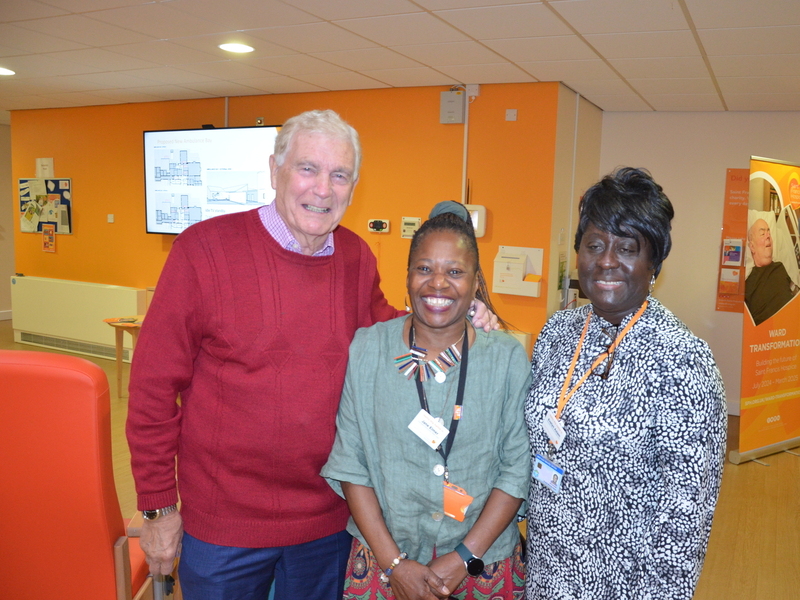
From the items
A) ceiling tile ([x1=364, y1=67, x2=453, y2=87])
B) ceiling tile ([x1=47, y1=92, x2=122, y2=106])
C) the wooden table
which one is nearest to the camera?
ceiling tile ([x1=364, y1=67, x2=453, y2=87])

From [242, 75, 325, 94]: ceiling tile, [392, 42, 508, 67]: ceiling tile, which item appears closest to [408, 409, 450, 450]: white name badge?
[392, 42, 508, 67]: ceiling tile

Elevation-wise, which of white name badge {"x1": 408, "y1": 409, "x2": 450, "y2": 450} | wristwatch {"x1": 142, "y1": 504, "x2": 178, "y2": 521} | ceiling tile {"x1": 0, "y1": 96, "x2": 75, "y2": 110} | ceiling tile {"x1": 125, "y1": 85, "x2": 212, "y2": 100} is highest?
ceiling tile {"x1": 0, "y1": 96, "x2": 75, "y2": 110}

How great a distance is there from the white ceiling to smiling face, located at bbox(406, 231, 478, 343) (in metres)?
2.03

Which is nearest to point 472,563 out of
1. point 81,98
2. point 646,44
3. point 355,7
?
point 355,7

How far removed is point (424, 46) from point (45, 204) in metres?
5.76

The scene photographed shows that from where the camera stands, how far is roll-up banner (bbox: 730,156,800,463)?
15.3ft

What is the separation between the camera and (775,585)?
313 centimetres

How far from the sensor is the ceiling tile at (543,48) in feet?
12.2

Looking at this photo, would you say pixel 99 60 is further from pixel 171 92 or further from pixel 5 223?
pixel 5 223

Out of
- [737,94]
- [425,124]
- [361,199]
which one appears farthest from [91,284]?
[737,94]

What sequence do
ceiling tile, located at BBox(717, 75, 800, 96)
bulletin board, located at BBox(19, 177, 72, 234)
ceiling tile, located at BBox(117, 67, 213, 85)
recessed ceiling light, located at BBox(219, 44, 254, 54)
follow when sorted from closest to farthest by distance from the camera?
1. recessed ceiling light, located at BBox(219, 44, 254, 54)
2. ceiling tile, located at BBox(717, 75, 800, 96)
3. ceiling tile, located at BBox(117, 67, 213, 85)
4. bulletin board, located at BBox(19, 177, 72, 234)

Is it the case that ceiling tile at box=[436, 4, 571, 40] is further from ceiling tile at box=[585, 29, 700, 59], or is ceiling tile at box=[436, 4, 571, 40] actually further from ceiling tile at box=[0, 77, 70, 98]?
ceiling tile at box=[0, 77, 70, 98]

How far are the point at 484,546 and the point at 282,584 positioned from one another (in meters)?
0.58

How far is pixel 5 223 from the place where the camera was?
918 cm
